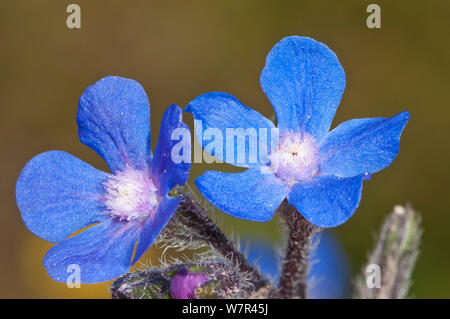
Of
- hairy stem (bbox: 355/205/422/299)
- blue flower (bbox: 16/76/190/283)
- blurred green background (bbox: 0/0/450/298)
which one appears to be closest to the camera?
blue flower (bbox: 16/76/190/283)

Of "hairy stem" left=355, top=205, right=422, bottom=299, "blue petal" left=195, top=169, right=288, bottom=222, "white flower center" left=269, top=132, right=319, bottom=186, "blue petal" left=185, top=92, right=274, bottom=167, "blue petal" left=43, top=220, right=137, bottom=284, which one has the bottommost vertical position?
"hairy stem" left=355, top=205, right=422, bottom=299

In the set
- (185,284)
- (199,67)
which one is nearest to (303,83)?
(185,284)

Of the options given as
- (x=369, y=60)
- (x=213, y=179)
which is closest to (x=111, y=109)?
(x=213, y=179)

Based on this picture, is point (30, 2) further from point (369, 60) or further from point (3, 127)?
point (369, 60)

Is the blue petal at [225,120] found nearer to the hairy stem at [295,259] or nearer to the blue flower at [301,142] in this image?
the blue flower at [301,142]

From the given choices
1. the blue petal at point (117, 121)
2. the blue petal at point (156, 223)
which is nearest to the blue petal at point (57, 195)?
the blue petal at point (117, 121)

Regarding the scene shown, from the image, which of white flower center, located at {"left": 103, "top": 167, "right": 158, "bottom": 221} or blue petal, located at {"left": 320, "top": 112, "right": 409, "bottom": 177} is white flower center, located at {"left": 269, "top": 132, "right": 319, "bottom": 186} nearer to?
blue petal, located at {"left": 320, "top": 112, "right": 409, "bottom": 177}

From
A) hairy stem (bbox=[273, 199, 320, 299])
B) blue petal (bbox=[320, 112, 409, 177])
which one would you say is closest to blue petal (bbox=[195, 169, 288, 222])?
hairy stem (bbox=[273, 199, 320, 299])
